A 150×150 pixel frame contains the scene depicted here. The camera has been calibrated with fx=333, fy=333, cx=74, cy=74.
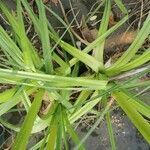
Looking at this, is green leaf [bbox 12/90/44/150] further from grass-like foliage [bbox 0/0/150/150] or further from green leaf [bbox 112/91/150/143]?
green leaf [bbox 112/91/150/143]

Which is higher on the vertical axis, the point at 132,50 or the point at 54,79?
the point at 132,50

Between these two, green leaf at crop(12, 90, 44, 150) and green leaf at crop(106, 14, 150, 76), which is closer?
green leaf at crop(12, 90, 44, 150)

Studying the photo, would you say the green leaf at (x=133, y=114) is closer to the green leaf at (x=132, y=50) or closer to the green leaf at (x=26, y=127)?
the green leaf at (x=132, y=50)

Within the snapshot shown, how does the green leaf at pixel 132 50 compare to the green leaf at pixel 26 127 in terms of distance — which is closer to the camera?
the green leaf at pixel 26 127

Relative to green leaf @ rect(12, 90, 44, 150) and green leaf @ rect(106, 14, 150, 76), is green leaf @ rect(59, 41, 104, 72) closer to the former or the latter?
green leaf @ rect(106, 14, 150, 76)

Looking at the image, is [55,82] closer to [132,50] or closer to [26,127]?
[26,127]

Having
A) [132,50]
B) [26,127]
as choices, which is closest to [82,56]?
[132,50]

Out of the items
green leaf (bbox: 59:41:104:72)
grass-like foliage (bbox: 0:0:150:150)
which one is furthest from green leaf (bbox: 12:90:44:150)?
green leaf (bbox: 59:41:104:72)

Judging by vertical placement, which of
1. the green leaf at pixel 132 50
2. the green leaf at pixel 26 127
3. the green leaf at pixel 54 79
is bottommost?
the green leaf at pixel 26 127

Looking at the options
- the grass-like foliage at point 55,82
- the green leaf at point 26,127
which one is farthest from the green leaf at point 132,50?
the green leaf at point 26,127

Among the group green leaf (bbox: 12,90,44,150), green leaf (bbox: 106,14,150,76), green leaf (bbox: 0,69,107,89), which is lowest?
green leaf (bbox: 12,90,44,150)

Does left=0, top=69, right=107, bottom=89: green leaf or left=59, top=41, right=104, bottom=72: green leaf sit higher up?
left=59, top=41, right=104, bottom=72: green leaf
